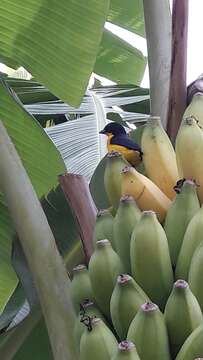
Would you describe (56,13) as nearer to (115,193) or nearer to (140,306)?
(115,193)

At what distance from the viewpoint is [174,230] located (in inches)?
29.1

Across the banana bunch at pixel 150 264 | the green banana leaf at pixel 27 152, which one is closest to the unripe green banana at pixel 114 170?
the banana bunch at pixel 150 264

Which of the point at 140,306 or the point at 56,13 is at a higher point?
the point at 56,13

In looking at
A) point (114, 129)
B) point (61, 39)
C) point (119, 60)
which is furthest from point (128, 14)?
point (114, 129)

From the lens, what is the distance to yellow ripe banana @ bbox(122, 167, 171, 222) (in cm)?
76

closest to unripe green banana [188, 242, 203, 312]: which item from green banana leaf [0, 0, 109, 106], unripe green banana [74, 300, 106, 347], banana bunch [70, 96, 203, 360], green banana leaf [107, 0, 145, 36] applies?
banana bunch [70, 96, 203, 360]

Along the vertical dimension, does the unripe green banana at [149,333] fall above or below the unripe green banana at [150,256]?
below

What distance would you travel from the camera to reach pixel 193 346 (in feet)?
1.92

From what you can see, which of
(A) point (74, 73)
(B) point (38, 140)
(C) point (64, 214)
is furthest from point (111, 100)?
(C) point (64, 214)

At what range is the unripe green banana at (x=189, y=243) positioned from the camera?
69 centimetres

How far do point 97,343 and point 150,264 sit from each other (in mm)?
105

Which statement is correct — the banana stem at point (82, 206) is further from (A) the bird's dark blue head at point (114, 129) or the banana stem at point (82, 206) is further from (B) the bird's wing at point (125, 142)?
(A) the bird's dark blue head at point (114, 129)

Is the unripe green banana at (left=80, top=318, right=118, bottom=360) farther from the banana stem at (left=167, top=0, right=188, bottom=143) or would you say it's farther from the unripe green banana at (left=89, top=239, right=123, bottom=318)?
the banana stem at (left=167, top=0, right=188, bottom=143)

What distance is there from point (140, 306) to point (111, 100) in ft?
3.21
